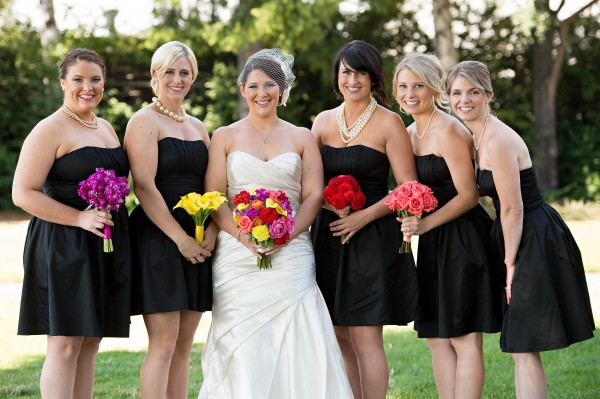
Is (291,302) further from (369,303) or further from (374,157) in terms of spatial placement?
(374,157)

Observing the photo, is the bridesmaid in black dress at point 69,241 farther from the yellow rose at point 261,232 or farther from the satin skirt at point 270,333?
the yellow rose at point 261,232

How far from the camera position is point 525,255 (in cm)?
541

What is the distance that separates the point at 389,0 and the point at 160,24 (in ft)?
17.6

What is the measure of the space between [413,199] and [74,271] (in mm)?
2220

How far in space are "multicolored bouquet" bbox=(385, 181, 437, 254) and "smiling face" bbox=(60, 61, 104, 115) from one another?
6.92 ft

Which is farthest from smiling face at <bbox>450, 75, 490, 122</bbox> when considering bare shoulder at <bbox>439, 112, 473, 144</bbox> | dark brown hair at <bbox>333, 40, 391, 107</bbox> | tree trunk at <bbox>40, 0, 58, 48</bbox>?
tree trunk at <bbox>40, 0, 58, 48</bbox>

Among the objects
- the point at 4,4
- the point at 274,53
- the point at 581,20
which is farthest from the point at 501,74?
the point at 274,53

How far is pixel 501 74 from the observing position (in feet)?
79.2

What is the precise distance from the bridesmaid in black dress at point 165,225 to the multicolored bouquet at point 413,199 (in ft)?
4.28

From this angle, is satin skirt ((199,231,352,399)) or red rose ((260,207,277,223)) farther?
satin skirt ((199,231,352,399))

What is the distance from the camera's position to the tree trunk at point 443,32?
58.3ft

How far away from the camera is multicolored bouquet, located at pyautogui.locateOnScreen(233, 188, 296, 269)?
5.34m

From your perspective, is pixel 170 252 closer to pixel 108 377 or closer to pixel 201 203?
pixel 201 203

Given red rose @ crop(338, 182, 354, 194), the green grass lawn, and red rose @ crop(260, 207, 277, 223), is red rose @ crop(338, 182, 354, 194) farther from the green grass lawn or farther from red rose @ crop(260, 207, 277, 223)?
the green grass lawn
